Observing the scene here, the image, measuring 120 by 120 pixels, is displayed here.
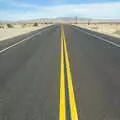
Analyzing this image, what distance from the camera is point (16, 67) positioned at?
17.0m

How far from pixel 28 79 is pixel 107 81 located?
8.92 feet

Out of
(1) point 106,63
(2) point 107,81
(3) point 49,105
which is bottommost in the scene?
(1) point 106,63

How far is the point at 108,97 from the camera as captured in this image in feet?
33.0

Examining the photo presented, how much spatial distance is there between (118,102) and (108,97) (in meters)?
0.61

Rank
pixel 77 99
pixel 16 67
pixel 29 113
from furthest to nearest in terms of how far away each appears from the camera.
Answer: pixel 16 67
pixel 77 99
pixel 29 113

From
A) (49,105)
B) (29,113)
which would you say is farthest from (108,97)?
(29,113)

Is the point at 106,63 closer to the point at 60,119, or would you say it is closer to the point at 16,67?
the point at 16,67

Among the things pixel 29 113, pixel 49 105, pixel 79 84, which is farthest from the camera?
pixel 79 84

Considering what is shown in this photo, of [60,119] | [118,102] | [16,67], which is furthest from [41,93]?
[16,67]

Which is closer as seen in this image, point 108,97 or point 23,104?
point 23,104

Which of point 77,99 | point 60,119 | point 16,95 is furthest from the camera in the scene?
point 16,95

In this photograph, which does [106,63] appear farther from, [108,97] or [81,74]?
[108,97]

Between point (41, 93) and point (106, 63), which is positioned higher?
point (41, 93)

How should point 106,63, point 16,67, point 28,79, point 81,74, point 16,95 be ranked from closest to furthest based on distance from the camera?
1. point 16,95
2. point 28,79
3. point 81,74
4. point 16,67
5. point 106,63
